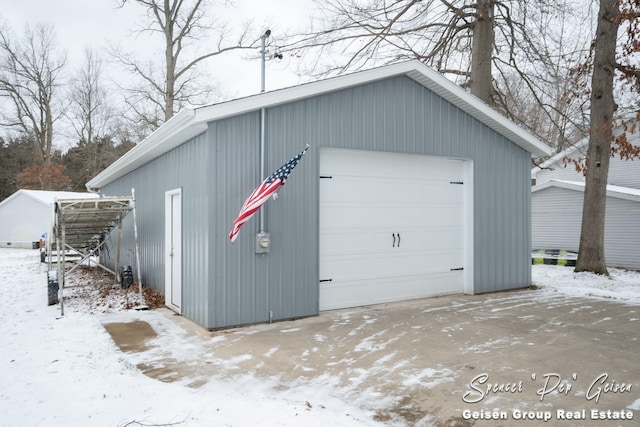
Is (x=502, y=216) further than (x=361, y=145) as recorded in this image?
Yes

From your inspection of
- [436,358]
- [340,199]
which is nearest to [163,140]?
[340,199]

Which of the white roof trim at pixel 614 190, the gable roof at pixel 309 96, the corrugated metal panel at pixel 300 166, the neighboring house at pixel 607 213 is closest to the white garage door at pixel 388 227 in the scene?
the corrugated metal panel at pixel 300 166

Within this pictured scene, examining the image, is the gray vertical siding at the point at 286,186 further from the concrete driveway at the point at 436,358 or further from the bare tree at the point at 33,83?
the bare tree at the point at 33,83

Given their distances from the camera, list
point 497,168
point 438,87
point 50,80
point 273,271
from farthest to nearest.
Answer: point 50,80, point 497,168, point 438,87, point 273,271

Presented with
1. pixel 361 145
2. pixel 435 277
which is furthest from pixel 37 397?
pixel 435 277

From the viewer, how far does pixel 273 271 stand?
226 inches

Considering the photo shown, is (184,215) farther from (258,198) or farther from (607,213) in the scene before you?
(607,213)

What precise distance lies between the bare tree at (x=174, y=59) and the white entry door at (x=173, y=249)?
1112 centimetres

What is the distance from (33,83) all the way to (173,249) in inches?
975

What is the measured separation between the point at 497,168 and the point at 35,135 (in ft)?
89.7

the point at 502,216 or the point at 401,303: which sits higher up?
the point at 502,216

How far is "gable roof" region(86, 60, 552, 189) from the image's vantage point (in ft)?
17.5

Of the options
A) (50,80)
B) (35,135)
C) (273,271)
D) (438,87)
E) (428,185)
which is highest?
(50,80)

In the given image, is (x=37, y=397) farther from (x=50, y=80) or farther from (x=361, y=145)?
(x=50, y=80)
